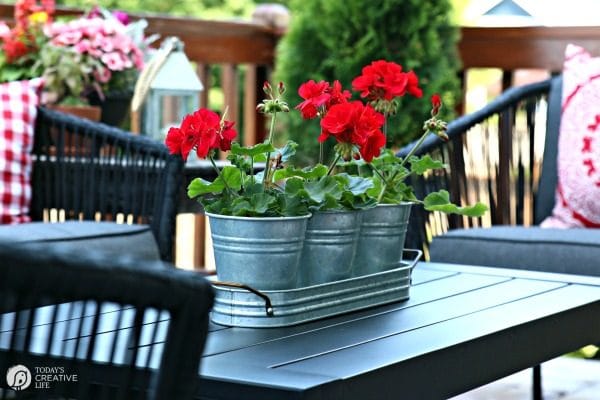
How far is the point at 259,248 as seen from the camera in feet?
4.89

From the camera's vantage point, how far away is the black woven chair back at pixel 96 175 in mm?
2859

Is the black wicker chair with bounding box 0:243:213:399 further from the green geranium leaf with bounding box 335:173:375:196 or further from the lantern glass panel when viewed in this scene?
the lantern glass panel

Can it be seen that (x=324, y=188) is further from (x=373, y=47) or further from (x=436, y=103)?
(x=373, y=47)

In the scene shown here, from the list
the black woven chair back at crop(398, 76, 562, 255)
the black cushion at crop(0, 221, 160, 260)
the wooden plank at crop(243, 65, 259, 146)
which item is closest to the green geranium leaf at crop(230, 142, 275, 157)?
the black cushion at crop(0, 221, 160, 260)

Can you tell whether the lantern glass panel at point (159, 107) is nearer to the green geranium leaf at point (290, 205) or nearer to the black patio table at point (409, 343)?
the black patio table at point (409, 343)

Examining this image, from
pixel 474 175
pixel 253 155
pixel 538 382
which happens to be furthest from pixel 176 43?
pixel 253 155

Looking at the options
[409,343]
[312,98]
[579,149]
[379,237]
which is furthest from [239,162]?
[579,149]

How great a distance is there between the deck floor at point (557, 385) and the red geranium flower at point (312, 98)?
114 cm

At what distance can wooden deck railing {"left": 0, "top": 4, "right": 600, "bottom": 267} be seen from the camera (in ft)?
13.2

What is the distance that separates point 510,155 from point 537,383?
0.88m

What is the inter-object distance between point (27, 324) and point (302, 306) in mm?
811

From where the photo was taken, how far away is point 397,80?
67.9 inches

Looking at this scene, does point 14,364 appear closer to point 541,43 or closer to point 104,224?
point 104,224

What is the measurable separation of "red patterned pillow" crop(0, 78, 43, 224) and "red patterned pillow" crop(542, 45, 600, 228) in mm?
1408
